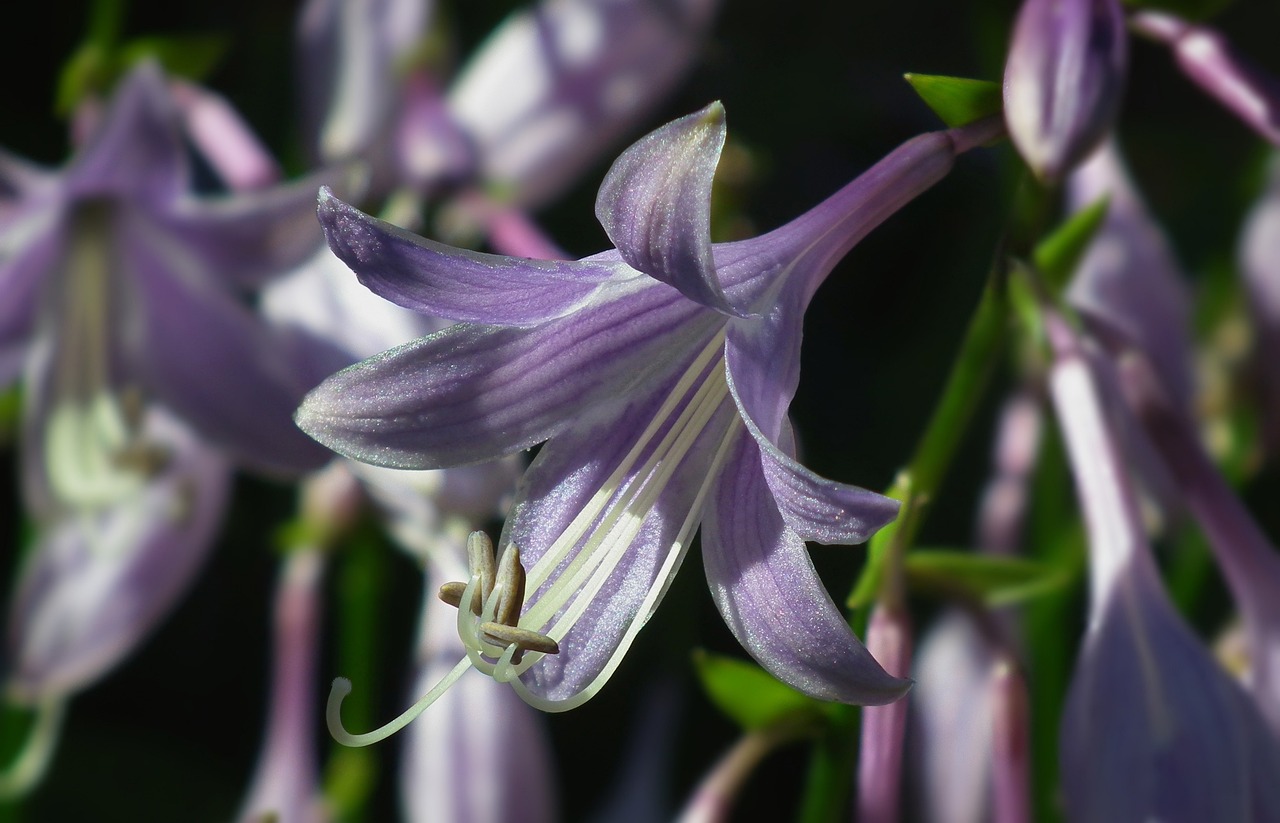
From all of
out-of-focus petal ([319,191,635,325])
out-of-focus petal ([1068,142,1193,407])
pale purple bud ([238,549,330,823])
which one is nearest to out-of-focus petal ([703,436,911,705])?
out-of-focus petal ([319,191,635,325])

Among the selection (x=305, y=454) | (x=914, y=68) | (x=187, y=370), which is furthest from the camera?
(x=914, y=68)

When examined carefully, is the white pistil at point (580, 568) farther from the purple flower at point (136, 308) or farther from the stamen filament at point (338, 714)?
the purple flower at point (136, 308)

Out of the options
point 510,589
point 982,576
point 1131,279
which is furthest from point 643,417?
point 1131,279

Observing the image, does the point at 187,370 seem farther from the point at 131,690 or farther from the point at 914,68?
the point at 914,68

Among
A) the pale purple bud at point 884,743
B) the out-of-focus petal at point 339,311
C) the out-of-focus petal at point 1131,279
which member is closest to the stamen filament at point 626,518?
the pale purple bud at point 884,743

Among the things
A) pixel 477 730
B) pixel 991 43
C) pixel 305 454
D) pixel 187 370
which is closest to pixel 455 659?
pixel 477 730

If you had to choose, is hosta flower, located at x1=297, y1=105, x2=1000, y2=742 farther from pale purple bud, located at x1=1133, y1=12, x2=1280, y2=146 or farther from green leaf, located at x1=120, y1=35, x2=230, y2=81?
green leaf, located at x1=120, y1=35, x2=230, y2=81
